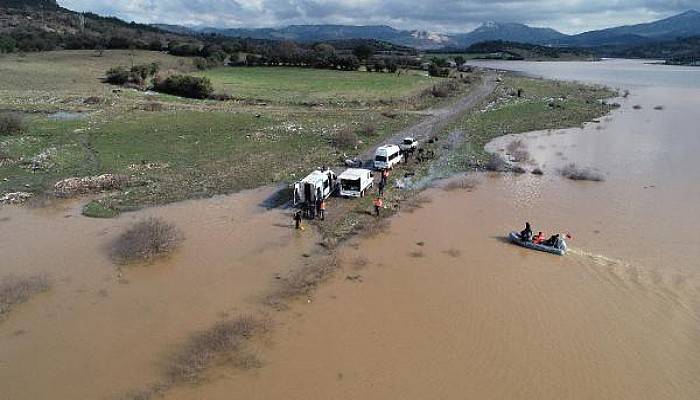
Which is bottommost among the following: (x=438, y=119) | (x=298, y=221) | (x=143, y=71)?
(x=298, y=221)

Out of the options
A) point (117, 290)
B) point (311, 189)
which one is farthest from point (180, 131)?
point (117, 290)

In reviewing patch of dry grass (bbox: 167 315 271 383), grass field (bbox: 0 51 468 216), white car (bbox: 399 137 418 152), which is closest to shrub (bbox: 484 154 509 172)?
white car (bbox: 399 137 418 152)

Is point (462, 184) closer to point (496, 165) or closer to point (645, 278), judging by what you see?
point (496, 165)

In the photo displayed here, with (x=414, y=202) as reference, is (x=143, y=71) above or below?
above

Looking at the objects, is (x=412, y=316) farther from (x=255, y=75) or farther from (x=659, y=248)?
(x=255, y=75)

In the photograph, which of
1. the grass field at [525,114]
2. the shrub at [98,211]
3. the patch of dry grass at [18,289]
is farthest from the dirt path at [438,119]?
the patch of dry grass at [18,289]

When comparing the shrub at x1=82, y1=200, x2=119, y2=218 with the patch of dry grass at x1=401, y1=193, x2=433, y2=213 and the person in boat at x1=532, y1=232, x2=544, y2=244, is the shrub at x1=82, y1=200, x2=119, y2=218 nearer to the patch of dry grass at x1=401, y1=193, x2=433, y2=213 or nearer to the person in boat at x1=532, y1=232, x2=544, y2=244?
the patch of dry grass at x1=401, y1=193, x2=433, y2=213

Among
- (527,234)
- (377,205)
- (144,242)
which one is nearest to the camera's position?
(144,242)
